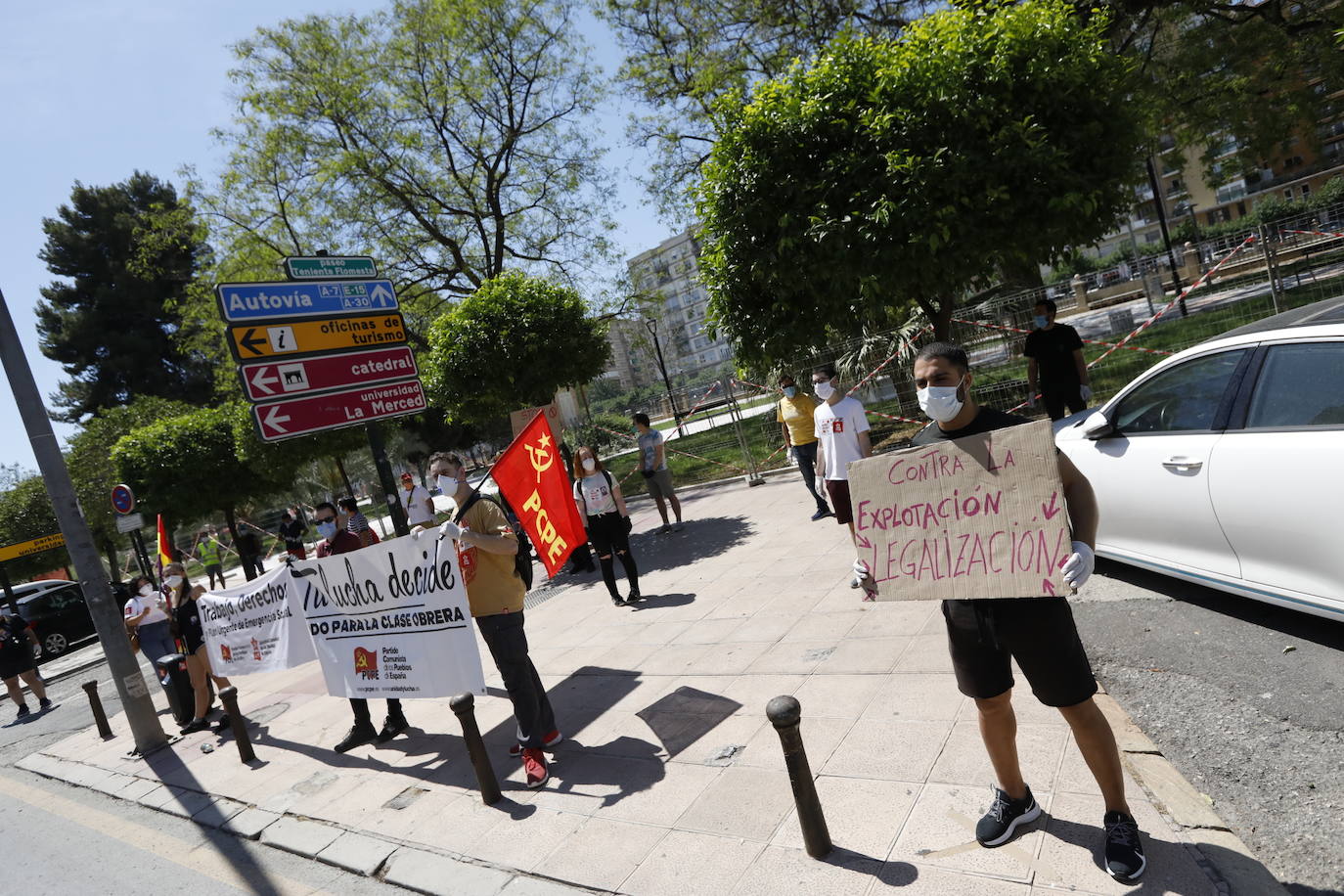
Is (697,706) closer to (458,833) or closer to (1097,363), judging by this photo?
(458,833)

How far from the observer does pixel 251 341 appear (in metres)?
6.79

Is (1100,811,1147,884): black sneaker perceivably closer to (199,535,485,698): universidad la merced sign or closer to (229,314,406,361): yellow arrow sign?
(199,535,485,698): universidad la merced sign

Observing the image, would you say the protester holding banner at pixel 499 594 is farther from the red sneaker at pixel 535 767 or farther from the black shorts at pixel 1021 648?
the black shorts at pixel 1021 648

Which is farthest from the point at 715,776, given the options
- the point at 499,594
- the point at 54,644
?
the point at 54,644

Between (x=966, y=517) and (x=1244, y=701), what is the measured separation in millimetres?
2089

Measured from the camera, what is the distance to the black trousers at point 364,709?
6.20 metres

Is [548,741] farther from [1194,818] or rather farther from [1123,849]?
[1194,818]

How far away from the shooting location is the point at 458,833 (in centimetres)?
441

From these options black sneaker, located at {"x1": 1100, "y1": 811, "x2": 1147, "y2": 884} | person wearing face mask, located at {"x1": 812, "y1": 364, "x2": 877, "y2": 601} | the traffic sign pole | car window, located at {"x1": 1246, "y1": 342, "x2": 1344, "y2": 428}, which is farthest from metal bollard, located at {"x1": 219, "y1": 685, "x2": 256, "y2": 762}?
car window, located at {"x1": 1246, "y1": 342, "x2": 1344, "y2": 428}

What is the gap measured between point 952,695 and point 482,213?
19.9m

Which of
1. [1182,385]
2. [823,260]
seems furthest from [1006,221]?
[1182,385]

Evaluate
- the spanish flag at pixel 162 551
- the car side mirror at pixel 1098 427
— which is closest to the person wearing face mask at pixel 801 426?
the car side mirror at pixel 1098 427

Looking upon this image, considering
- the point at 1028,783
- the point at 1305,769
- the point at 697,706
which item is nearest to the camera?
the point at 1305,769

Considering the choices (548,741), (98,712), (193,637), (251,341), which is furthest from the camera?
(98,712)
